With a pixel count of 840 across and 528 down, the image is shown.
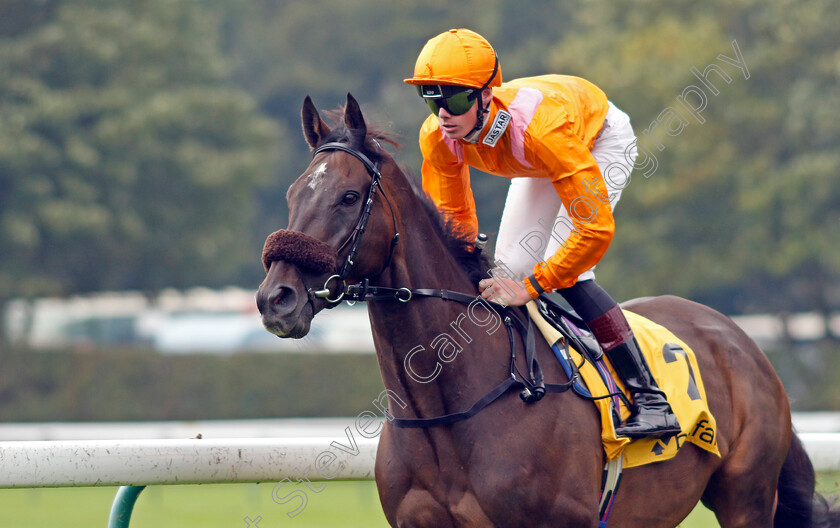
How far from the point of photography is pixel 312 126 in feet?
11.7

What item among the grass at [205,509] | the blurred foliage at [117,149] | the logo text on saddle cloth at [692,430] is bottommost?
the blurred foliage at [117,149]

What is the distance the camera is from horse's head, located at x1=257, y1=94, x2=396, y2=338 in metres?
3.12

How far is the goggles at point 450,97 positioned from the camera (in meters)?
3.64

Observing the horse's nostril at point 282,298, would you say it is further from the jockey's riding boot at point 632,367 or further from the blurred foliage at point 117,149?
the blurred foliage at point 117,149

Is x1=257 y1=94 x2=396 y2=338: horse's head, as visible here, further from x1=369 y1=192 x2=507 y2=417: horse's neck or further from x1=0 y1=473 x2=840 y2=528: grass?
x1=0 y1=473 x2=840 y2=528: grass

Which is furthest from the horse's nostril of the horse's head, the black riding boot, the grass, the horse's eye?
the grass

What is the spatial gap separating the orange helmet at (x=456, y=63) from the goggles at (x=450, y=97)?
3 centimetres

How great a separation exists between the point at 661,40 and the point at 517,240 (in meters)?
16.1

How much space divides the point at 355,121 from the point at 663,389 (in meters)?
1.50

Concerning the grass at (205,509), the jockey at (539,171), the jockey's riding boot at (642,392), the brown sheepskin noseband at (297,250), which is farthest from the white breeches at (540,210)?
the grass at (205,509)

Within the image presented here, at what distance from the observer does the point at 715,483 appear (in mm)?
4410

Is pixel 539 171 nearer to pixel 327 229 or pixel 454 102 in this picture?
pixel 454 102

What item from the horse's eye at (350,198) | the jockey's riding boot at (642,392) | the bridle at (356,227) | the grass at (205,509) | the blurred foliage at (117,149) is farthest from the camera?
the blurred foliage at (117,149)

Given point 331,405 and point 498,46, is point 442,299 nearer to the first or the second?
point 331,405
